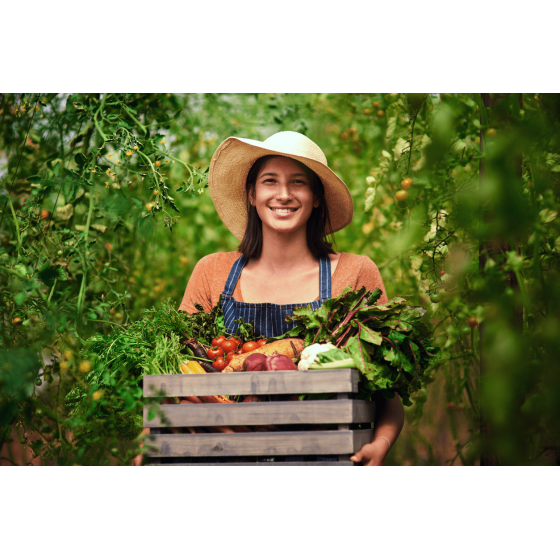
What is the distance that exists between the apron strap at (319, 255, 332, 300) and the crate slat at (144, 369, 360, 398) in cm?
76

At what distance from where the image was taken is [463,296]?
80.1 inches

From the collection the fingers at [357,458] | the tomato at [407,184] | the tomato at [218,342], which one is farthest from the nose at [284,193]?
the fingers at [357,458]

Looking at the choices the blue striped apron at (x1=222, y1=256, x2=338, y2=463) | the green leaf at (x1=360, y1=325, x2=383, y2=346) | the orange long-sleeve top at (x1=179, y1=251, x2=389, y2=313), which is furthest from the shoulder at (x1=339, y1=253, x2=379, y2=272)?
the green leaf at (x1=360, y1=325, x2=383, y2=346)

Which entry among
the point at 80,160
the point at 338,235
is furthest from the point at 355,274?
the point at 338,235

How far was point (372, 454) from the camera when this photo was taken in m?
2.05

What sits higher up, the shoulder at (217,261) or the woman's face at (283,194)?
the woman's face at (283,194)

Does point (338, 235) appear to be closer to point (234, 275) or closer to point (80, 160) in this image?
point (234, 275)

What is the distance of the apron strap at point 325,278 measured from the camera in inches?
105

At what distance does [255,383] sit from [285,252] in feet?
3.39

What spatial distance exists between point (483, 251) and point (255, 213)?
1373mm

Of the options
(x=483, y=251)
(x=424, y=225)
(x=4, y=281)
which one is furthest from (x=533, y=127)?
(x=4, y=281)

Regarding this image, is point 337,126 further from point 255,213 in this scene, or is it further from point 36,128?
point 36,128

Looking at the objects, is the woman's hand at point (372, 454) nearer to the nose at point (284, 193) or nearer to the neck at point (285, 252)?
the neck at point (285, 252)

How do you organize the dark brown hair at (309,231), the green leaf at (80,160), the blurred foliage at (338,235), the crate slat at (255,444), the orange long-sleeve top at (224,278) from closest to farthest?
1. the blurred foliage at (338,235)
2. the crate slat at (255,444)
3. the green leaf at (80,160)
4. the orange long-sleeve top at (224,278)
5. the dark brown hair at (309,231)
